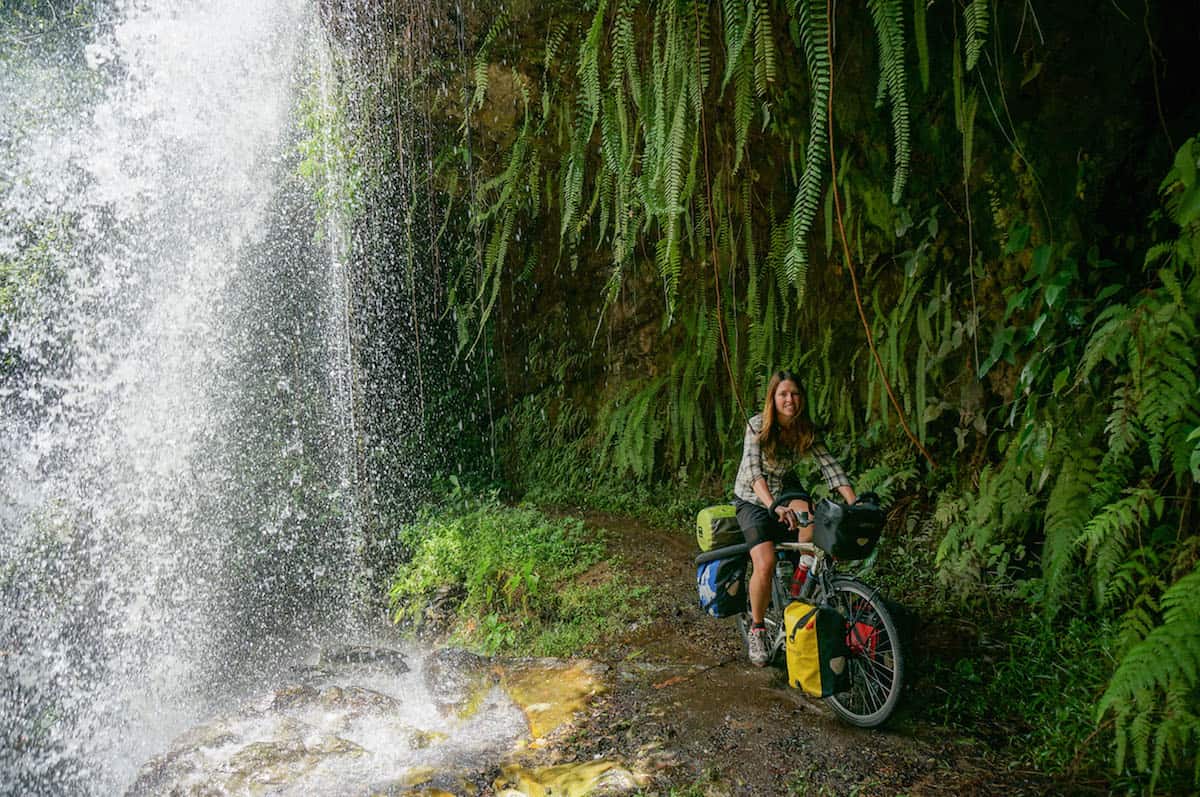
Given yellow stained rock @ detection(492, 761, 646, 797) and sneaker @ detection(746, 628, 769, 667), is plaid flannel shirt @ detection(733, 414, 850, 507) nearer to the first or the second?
sneaker @ detection(746, 628, 769, 667)

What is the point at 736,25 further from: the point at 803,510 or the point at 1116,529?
the point at 1116,529

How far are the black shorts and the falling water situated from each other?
5013mm

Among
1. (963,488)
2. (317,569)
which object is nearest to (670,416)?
(963,488)

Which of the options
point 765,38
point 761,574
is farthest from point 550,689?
point 765,38

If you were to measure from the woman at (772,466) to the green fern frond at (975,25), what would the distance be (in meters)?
1.63

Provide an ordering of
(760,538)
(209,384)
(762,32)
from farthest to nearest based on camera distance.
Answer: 1. (209,384)
2. (760,538)
3. (762,32)

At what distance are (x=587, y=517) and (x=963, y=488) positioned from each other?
382 centimetres

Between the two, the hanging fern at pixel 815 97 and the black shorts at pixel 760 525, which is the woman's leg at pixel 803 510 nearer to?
the black shorts at pixel 760 525

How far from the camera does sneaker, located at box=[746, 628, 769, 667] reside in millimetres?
3871

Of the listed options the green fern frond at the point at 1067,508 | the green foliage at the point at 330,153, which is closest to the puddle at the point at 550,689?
the green fern frond at the point at 1067,508

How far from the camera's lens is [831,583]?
3.43 metres

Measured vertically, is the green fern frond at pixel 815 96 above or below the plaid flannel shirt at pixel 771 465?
above

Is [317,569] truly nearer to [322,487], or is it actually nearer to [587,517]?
[322,487]

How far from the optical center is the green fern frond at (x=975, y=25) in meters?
2.32
